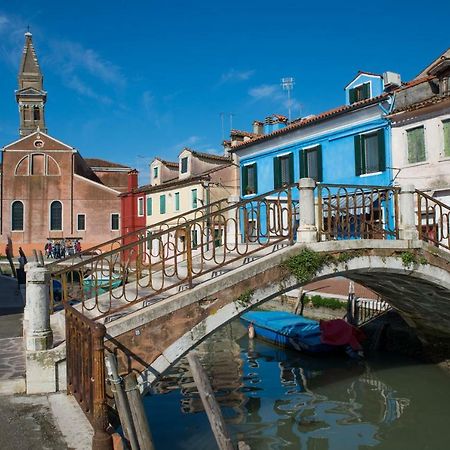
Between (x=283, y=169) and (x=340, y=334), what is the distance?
970 centimetres

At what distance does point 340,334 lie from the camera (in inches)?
539

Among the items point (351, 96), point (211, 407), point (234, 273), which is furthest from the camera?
point (351, 96)

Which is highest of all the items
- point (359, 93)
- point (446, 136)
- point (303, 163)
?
point (359, 93)

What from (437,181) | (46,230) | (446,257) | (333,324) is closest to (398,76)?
(437,181)

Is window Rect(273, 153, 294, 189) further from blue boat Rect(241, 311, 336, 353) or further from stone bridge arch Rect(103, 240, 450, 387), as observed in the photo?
stone bridge arch Rect(103, 240, 450, 387)

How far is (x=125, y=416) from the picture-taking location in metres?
4.02

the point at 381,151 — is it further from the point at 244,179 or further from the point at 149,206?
the point at 149,206

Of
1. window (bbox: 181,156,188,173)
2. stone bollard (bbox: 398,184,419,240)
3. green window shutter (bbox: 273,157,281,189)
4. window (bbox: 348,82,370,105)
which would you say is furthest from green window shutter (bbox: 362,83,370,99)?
window (bbox: 181,156,188,173)

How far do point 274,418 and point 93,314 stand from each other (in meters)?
4.46

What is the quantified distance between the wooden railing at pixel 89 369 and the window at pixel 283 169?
647 inches

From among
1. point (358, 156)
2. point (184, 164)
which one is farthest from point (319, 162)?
point (184, 164)

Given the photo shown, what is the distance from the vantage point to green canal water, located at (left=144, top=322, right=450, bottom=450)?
832cm

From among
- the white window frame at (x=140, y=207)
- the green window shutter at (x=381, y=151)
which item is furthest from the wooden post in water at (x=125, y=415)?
the white window frame at (x=140, y=207)

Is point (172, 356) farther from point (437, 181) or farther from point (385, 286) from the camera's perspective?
point (437, 181)
